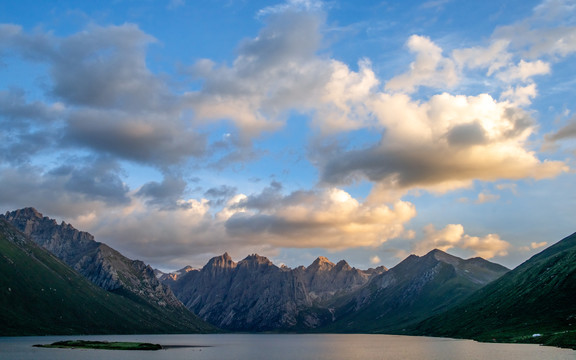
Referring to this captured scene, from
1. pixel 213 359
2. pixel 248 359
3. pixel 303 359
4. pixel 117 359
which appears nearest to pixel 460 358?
pixel 303 359

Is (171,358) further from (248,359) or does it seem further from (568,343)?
(568,343)

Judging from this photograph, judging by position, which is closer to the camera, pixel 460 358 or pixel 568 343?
pixel 460 358

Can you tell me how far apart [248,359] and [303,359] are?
66.9 feet

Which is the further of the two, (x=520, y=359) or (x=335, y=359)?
(x=335, y=359)

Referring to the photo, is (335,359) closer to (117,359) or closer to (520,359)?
(520,359)

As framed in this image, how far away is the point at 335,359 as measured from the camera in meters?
171

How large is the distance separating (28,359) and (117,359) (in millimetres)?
27206

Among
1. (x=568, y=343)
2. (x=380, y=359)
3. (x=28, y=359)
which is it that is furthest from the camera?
(x=568, y=343)

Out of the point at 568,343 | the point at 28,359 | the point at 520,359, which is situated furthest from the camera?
the point at 568,343

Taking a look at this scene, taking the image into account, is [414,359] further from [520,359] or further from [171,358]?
[171,358]

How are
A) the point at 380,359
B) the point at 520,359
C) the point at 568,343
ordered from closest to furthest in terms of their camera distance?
the point at 520,359, the point at 380,359, the point at 568,343

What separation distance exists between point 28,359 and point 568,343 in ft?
626

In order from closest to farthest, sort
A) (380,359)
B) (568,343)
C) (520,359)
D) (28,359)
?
(520,359) → (28,359) → (380,359) → (568,343)

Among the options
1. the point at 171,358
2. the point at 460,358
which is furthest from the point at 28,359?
the point at 460,358
